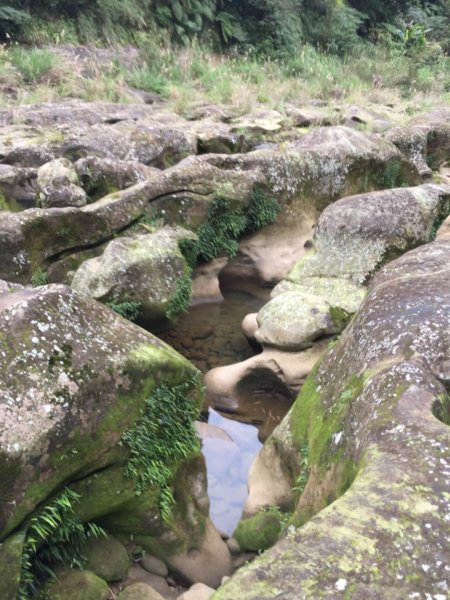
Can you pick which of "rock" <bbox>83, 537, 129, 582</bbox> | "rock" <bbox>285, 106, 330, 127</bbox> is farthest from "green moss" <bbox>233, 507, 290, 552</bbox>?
"rock" <bbox>285, 106, 330, 127</bbox>

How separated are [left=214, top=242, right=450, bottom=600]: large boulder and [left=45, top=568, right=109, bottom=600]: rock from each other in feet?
3.54

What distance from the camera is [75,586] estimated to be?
349 cm

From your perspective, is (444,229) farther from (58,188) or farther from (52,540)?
(52,540)

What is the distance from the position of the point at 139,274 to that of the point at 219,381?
5.02ft

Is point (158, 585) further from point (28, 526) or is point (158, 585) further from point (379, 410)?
point (379, 410)

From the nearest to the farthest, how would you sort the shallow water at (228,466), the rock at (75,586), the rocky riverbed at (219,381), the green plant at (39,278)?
the rocky riverbed at (219,381)
the rock at (75,586)
the shallow water at (228,466)
the green plant at (39,278)

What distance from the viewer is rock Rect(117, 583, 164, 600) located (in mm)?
3617

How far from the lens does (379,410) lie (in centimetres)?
346

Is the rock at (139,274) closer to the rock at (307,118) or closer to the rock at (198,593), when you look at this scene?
the rock at (198,593)

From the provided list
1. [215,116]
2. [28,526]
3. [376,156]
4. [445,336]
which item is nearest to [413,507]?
[445,336]

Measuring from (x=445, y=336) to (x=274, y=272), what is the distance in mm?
4893

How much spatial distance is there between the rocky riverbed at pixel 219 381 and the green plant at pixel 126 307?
3 cm

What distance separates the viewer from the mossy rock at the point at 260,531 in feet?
14.2

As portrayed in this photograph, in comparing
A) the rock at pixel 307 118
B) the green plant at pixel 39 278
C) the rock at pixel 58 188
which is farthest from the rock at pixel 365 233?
the rock at pixel 307 118
